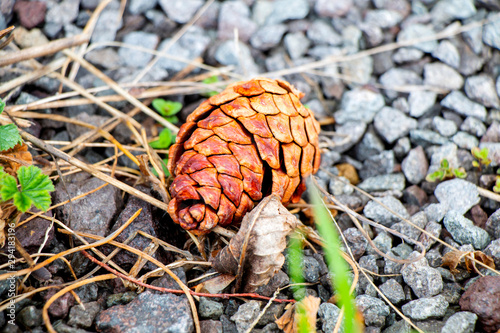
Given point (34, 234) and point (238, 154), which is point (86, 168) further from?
point (238, 154)

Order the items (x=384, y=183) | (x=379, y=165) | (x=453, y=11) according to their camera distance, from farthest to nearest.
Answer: (x=453, y=11) → (x=379, y=165) → (x=384, y=183)

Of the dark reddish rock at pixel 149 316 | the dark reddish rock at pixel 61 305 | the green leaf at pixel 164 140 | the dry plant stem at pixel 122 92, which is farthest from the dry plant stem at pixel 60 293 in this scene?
the dry plant stem at pixel 122 92

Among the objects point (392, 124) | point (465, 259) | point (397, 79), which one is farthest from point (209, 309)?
point (397, 79)

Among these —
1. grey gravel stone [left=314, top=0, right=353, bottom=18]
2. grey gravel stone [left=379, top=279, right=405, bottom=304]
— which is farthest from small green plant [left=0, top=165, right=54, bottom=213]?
grey gravel stone [left=314, top=0, right=353, bottom=18]

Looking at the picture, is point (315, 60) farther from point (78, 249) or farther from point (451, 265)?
point (78, 249)

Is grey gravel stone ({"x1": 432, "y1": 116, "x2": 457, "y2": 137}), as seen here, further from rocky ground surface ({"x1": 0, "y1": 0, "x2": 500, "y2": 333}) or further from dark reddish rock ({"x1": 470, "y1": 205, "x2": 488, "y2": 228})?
dark reddish rock ({"x1": 470, "y1": 205, "x2": 488, "y2": 228})
